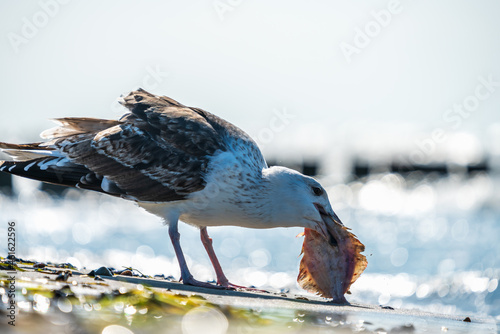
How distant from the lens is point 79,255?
56.9ft

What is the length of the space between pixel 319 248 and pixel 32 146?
3.93 metres

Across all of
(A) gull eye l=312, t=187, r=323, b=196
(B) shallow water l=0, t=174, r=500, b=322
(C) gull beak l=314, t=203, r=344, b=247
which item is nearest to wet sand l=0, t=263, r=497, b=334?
(C) gull beak l=314, t=203, r=344, b=247

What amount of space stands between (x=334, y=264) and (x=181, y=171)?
206 cm

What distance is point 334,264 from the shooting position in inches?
279

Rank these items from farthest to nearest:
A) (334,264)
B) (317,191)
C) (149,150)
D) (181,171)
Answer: (149,150) → (317,191) → (181,171) → (334,264)

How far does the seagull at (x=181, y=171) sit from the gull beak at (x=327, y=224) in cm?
1

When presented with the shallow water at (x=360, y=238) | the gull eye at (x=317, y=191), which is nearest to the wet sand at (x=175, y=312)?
the gull eye at (x=317, y=191)

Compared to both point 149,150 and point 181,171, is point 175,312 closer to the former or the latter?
point 181,171

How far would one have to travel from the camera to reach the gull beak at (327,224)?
7.18 m

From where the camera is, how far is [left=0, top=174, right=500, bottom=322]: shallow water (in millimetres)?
13570

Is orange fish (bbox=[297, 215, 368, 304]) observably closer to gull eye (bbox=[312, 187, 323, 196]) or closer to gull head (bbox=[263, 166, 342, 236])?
gull head (bbox=[263, 166, 342, 236])

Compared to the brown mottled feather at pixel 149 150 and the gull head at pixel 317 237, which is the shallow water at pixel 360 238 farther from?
the brown mottled feather at pixel 149 150

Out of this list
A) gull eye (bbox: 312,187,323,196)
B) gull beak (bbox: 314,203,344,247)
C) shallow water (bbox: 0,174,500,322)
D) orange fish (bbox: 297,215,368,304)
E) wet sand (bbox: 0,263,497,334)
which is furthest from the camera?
shallow water (bbox: 0,174,500,322)

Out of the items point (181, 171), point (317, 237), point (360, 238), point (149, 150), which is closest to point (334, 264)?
point (317, 237)
